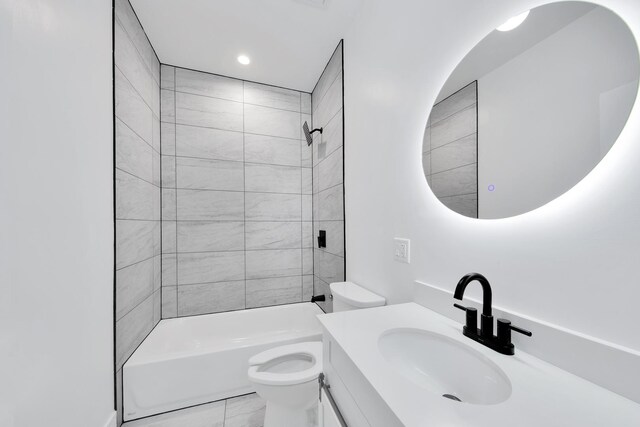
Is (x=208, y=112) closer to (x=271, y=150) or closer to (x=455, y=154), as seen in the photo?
(x=271, y=150)

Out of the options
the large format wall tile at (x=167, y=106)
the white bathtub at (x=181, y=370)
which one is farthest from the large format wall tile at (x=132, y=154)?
the white bathtub at (x=181, y=370)

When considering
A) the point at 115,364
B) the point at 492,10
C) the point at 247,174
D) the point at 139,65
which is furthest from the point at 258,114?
the point at 115,364

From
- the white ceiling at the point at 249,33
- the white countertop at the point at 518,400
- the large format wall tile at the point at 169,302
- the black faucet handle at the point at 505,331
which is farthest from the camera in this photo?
the large format wall tile at the point at 169,302

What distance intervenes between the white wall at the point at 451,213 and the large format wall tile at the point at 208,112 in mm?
1174

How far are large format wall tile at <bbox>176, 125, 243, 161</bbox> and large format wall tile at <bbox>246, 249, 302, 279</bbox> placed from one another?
99cm

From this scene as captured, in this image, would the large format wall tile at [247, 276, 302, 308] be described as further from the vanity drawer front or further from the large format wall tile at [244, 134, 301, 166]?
the vanity drawer front

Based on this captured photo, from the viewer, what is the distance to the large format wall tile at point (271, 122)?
2348 mm

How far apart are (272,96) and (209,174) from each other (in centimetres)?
103

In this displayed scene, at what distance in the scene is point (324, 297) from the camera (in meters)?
2.02

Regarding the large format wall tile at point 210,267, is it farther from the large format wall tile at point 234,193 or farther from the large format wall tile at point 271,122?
the large format wall tile at point 271,122

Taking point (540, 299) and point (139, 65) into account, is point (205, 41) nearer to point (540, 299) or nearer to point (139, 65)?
point (139, 65)

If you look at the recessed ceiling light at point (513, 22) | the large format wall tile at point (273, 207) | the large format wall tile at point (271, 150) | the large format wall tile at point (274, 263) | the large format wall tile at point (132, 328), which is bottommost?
the large format wall tile at point (132, 328)

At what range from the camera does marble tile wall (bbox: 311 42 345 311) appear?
6.03 feet

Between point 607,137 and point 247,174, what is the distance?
2.27 meters
